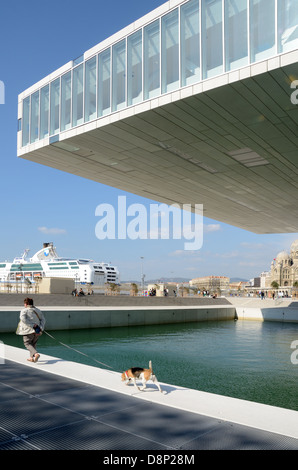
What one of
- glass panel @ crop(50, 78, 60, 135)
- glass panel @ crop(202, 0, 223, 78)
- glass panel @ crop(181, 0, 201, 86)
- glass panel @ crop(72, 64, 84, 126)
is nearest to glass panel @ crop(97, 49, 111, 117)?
glass panel @ crop(72, 64, 84, 126)

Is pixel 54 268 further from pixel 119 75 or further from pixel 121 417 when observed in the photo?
pixel 121 417

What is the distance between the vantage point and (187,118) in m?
15.8

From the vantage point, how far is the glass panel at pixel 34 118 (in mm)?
21141

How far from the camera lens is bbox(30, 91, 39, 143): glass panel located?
21141 mm

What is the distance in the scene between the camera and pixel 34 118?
2141 centimetres

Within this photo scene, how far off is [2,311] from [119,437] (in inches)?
682

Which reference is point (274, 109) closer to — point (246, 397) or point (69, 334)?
point (246, 397)

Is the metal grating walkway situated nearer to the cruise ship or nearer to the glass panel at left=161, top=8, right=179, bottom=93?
the glass panel at left=161, top=8, right=179, bottom=93

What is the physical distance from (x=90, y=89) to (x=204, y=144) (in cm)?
570

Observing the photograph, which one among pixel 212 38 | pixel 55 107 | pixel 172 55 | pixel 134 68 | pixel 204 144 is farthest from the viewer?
pixel 55 107

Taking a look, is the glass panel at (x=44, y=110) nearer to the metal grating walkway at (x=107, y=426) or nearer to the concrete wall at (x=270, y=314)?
the metal grating walkway at (x=107, y=426)

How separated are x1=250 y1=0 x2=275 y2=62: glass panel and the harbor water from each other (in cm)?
998

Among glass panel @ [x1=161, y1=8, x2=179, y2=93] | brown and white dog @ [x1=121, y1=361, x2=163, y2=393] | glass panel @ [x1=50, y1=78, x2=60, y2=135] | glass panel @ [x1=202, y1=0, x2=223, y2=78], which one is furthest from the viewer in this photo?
glass panel @ [x1=50, y1=78, x2=60, y2=135]

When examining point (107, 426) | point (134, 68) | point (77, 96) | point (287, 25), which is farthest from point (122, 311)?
point (107, 426)
